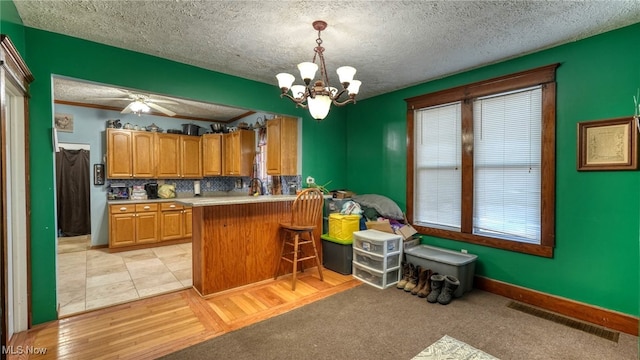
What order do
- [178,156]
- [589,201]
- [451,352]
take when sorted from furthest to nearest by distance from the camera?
[178,156] < [589,201] < [451,352]

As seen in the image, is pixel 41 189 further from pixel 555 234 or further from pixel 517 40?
pixel 555 234

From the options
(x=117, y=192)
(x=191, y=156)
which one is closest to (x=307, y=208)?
(x=191, y=156)

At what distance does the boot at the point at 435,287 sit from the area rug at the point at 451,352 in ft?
2.23

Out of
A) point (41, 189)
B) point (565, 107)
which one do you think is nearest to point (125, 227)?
point (41, 189)

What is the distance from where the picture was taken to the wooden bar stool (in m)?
3.31

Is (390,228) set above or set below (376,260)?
above

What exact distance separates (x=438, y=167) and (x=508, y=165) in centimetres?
79

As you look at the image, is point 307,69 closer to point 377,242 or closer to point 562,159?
point 377,242

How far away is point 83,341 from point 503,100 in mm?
4487

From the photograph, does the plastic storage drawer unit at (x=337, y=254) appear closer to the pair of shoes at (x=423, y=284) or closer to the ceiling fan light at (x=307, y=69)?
the pair of shoes at (x=423, y=284)

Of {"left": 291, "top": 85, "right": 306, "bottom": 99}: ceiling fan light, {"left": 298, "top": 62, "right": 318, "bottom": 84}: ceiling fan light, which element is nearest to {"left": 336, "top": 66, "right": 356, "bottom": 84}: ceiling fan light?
{"left": 298, "top": 62, "right": 318, "bottom": 84}: ceiling fan light

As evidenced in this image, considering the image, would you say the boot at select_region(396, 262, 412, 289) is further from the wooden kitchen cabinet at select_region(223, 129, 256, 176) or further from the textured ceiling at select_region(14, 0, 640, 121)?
the wooden kitchen cabinet at select_region(223, 129, 256, 176)

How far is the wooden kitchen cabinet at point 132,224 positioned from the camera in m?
4.77

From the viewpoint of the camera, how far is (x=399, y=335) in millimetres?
2270
